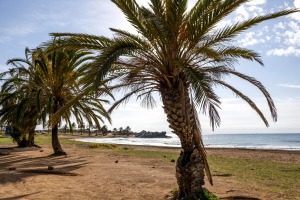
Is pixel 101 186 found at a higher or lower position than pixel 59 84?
lower

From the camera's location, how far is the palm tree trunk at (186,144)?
770 cm

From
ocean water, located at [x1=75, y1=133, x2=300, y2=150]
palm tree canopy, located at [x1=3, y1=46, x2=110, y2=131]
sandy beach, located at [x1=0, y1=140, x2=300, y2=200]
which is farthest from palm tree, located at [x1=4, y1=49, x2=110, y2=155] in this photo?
ocean water, located at [x1=75, y1=133, x2=300, y2=150]

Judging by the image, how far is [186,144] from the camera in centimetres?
793

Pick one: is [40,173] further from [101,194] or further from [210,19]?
[210,19]

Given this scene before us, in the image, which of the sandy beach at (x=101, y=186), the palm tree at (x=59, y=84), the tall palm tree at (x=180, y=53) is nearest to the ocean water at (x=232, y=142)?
the palm tree at (x=59, y=84)

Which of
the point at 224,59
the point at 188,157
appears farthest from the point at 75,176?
the point at 224,59

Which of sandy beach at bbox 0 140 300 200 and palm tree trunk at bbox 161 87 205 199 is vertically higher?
palm tree trunk at bbox 161 87 205 199

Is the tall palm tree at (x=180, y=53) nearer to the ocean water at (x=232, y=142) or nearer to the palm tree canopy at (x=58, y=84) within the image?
the palm tree canopy at (x=58, y=84)

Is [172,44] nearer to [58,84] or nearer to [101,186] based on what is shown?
[101,186]

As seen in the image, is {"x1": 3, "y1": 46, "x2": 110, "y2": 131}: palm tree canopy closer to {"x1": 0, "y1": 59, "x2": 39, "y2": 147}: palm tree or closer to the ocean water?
{"x1": 0, "y1": 59, "x2": 39, "y2": 147}: palm tree

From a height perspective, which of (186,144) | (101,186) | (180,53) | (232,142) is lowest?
(232,142)

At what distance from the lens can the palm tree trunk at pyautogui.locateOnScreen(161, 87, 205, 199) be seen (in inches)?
303

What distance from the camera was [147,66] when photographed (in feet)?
27.2

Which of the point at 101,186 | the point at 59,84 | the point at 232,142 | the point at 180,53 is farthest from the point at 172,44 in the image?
the point at 232,142
